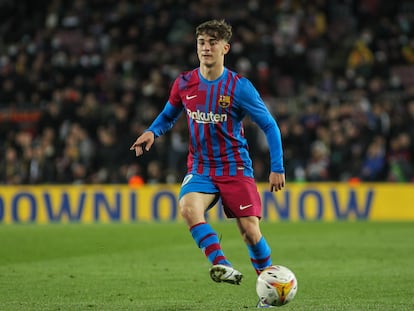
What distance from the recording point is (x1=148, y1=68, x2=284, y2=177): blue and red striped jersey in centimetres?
679

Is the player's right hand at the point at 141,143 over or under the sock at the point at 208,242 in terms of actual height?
over

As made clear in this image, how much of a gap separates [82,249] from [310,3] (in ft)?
40.5

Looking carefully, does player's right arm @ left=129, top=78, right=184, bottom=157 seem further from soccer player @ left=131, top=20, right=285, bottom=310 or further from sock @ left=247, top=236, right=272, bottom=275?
sock @ left=247, top=236, right=272, bottom=275

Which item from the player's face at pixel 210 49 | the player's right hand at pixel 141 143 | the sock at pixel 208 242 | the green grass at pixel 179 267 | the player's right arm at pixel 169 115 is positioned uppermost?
the player's face at pixel 210 49

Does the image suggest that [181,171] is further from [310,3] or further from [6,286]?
[6,286]

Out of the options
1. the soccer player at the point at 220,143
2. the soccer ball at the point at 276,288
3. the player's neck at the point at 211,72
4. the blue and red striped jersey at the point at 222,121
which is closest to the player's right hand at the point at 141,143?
the soccer player at the point at 220,143

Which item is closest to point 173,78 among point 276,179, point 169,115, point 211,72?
point 169,115

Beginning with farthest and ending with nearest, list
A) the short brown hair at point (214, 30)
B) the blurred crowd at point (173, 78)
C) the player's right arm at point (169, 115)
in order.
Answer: the blurred crowd at point (173, 78)
the player's right arm at point (169, 115)
the short brown hair at point (214, 30)

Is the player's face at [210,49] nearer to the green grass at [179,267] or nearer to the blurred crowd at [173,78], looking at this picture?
the green grass at [179,267]

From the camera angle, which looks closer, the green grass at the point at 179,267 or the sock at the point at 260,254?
the sock at the point at 260,254

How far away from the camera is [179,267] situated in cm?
995

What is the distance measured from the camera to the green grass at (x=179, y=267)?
23.2 ft

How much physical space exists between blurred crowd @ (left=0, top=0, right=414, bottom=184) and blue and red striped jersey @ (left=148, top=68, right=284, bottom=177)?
35.9ft

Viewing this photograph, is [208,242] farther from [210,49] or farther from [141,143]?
[210,49]
